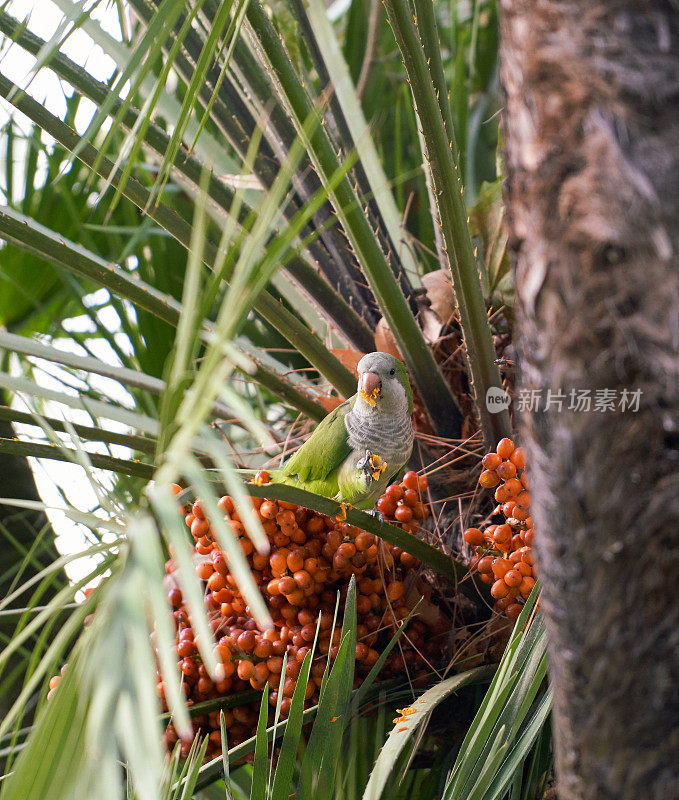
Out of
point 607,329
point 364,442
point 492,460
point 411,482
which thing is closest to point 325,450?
point 364,442

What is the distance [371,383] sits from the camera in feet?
2.66

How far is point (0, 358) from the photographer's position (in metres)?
1.22

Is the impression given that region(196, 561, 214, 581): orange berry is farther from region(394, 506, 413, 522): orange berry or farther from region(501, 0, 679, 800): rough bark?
region(501, 0, 679, 800): rough bark

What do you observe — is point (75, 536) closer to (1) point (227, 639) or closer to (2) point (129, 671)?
(1) point (227, 639)

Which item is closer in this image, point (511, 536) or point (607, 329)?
point (607, 329)

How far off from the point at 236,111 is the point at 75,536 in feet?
2.06

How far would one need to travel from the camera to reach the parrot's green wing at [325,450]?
88cm

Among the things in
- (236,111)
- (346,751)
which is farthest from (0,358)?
(346,751)

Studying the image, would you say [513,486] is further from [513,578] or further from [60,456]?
[60,456]

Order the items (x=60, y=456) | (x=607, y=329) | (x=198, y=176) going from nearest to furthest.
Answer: (x=607, y=329) → (x=60, y=456) → (x=198, y=176)

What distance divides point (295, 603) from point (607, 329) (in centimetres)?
52

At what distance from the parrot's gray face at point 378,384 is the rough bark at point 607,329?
492mm

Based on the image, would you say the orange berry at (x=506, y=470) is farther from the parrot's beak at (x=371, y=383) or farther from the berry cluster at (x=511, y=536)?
the parrot's beak at (x=371, y=383)

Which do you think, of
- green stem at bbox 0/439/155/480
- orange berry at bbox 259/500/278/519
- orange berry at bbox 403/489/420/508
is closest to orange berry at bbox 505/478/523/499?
orange berry at bbox 403/489/420/508
